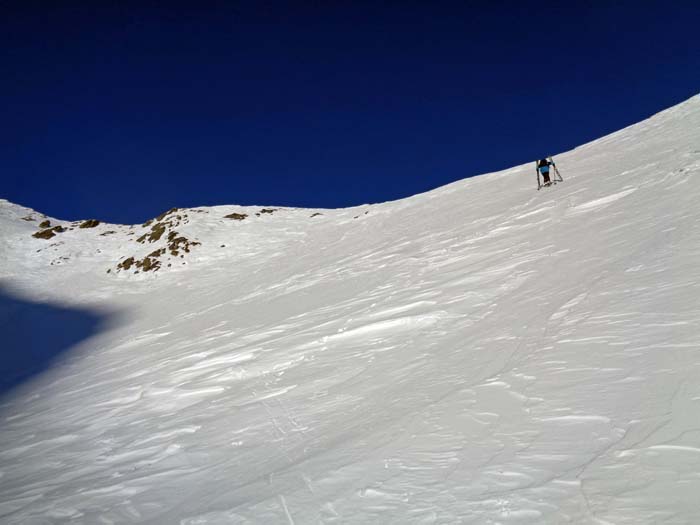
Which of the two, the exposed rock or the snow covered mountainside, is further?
the exposed rock

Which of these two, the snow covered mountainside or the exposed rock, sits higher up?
the exposed rock

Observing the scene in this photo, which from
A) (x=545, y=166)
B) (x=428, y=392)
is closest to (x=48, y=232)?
(x=545, y=166)

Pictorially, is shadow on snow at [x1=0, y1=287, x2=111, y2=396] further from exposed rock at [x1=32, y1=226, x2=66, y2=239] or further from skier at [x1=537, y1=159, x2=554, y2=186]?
skier at [x1=537, y1=159, x2=554, y2=186]

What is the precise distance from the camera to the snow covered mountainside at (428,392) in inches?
94.6

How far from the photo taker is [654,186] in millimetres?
8844

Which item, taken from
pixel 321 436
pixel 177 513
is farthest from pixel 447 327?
pixel 177 513

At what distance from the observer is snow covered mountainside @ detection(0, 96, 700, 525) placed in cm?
240

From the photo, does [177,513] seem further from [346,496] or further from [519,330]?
[519,330]

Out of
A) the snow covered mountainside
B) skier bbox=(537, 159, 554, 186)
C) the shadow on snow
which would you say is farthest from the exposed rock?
skier bbox=(537, 159, 554, 186)

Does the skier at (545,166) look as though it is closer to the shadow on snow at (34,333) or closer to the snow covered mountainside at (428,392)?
the snow covered mountainside at (428,392)

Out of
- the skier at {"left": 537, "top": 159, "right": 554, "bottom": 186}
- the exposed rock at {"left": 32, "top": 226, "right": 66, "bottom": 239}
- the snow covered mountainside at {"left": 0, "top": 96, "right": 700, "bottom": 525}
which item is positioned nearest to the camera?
the snow covered mountainside at {"left": 0, "top": 96, "right": 700, "bottom": 525}

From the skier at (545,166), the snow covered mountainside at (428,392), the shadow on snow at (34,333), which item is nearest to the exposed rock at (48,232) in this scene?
the shadow on snow at (34,333)

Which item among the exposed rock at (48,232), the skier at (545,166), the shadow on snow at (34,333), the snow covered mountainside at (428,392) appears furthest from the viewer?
the exposed rock at (48,232)

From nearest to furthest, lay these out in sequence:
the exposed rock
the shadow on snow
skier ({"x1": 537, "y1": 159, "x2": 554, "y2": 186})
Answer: the shadow on snow, skier ({"x1": 537, "y1": 159, "x2": 554, "y2": 186}), the exposed rock
